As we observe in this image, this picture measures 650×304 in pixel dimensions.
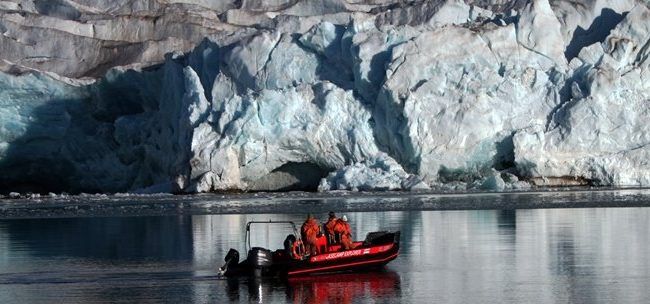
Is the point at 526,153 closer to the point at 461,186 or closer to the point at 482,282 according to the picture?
the point at 461,186

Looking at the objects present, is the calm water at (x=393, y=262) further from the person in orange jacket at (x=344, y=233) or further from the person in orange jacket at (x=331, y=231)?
the person in orange jacket at (x=331, y=231)

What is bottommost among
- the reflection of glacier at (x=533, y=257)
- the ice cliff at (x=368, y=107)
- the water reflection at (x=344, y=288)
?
the water reflection at (x=344, y=288)

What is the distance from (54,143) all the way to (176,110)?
3.97 m

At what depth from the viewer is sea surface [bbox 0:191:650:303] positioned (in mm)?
14266

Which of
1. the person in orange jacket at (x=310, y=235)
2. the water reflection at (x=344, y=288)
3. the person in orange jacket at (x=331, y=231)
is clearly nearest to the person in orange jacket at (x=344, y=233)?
the person in orange jacket at (x=331, y=231)

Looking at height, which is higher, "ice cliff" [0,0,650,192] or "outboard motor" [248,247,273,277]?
"ice cliff" [0,0,650,192]

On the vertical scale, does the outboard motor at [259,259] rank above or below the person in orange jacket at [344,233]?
below

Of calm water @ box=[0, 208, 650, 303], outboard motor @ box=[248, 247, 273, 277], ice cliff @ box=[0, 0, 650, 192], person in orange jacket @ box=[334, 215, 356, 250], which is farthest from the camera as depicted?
ice cliff @ box=[0, 0, 650, 192]

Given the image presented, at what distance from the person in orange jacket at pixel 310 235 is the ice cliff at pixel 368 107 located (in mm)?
15438

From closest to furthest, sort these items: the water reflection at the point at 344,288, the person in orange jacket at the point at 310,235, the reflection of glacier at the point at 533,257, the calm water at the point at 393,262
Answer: the reflection of glacier at the point at 533,257 → the water reflection at the point at 344,288 → the calm water at the point at 393,262 → the person in orange jacket at the point at 310,235

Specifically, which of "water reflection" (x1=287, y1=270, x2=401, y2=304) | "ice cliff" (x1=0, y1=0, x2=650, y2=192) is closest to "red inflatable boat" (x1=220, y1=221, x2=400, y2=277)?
"water reflection" (x1=287, y1=270, x2=401, y2=304)

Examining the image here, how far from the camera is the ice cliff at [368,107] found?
105 feet

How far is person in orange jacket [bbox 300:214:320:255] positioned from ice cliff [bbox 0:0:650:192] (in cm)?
1544

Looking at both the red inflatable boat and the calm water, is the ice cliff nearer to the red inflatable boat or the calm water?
the calm water
